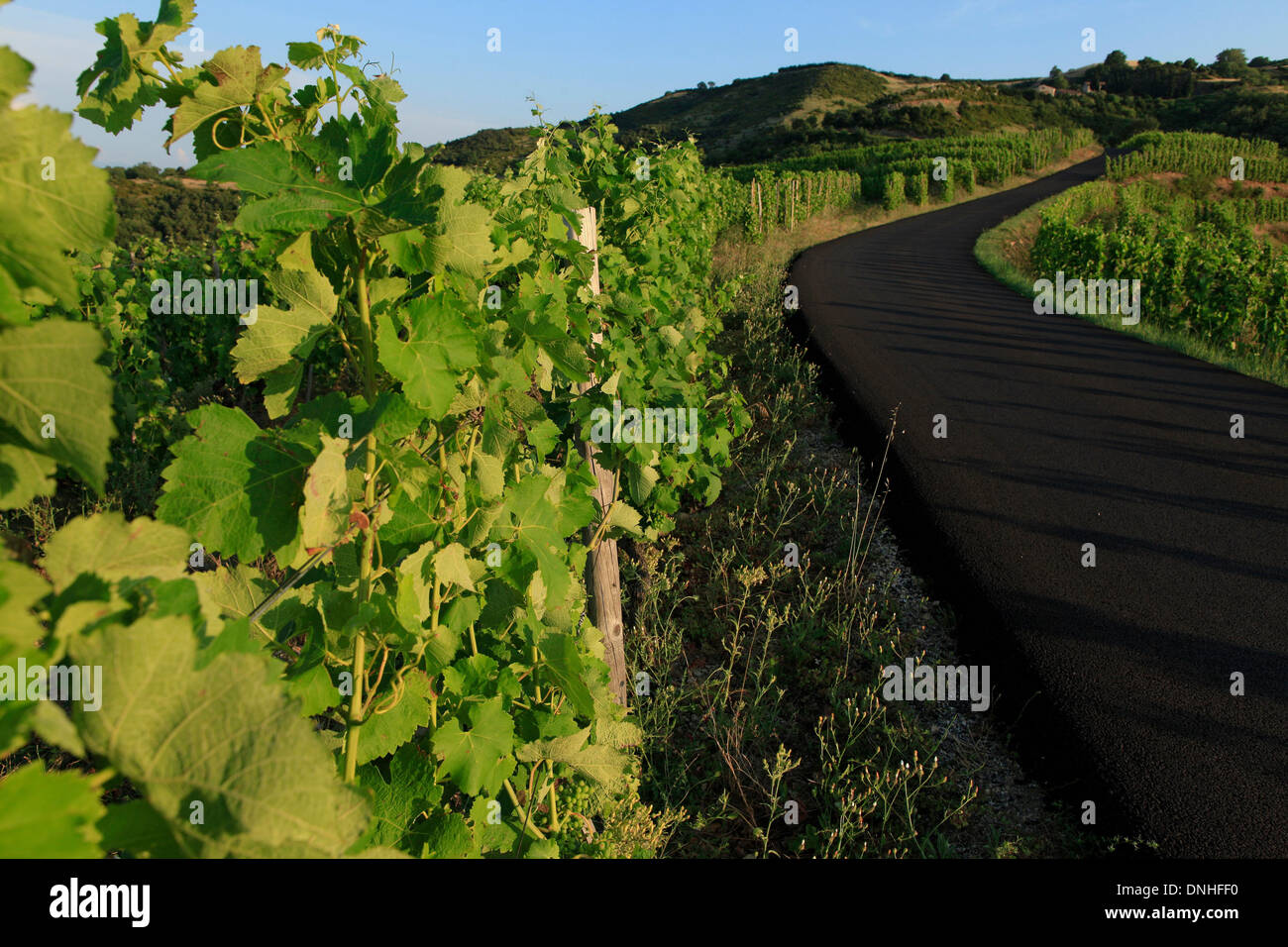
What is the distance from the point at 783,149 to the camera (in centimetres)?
5781

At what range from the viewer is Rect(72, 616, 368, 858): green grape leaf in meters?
0.57

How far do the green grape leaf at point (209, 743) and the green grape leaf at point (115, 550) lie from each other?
123 millimetres

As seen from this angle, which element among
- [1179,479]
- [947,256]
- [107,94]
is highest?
[947,256]

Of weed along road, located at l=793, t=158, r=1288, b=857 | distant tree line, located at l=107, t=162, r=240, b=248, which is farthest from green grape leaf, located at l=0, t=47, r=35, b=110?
distant tree line, located at l=107, t=162, r=240, b=248

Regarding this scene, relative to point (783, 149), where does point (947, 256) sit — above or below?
below

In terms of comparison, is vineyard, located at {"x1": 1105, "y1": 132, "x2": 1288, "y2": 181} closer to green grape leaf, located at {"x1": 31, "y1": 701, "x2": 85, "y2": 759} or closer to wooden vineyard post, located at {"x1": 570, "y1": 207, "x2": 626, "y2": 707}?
wooden vineyard post, located at {"x1": 570, "y1": 207, "x2": 626, "y2": 707}

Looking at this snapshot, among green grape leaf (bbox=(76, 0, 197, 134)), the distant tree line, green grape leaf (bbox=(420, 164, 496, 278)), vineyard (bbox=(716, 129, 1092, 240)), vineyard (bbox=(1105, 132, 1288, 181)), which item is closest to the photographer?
green grape leaf (bbox=(76, 0, 197, 134))

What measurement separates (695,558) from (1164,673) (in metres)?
2.72

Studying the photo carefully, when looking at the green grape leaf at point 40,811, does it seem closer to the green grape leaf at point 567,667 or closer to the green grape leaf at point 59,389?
the green grape leaf at point 59,389

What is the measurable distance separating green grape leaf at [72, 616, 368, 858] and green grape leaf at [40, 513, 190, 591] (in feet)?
0.40

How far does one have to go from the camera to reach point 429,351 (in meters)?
1.31

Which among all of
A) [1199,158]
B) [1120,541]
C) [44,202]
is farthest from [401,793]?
[1199,158]

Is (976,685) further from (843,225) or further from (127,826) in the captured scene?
(843,225)
